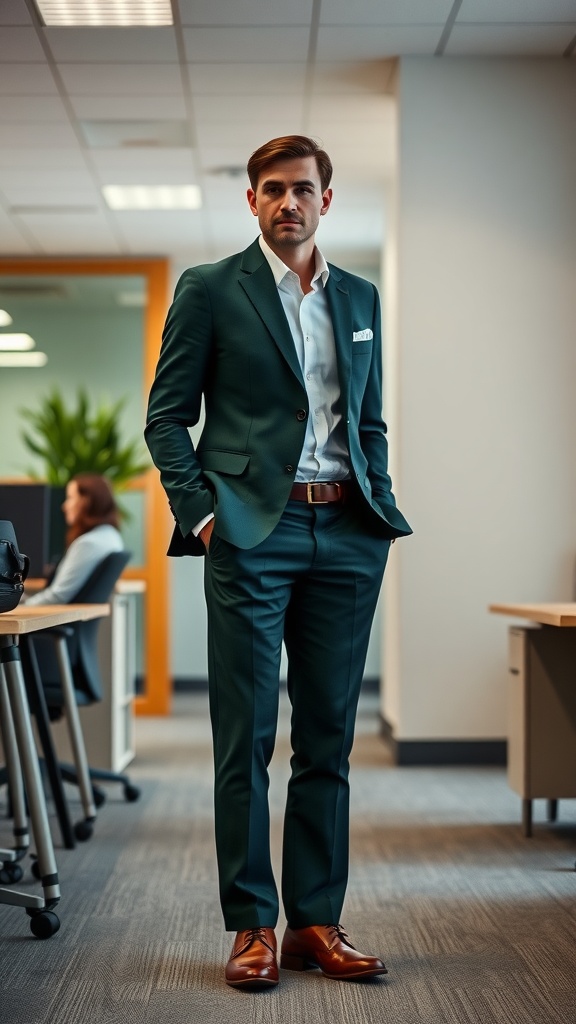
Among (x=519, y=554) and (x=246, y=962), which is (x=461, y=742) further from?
(x=246, y=962)

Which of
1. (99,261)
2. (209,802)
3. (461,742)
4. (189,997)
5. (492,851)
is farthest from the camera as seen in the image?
(99,261)

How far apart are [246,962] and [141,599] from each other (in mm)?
5270

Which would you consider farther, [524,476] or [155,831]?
[524,476]

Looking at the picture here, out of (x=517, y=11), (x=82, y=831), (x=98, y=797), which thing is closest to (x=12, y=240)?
(x=517, y=11)

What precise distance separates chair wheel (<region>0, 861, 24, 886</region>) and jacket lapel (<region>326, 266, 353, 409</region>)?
4.66 feet

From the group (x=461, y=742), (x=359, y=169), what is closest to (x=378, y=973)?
(x=461, y=742)

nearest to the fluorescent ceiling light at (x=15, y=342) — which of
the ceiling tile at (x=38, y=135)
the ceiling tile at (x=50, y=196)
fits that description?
the ceiling tile at (x=50, y=196)

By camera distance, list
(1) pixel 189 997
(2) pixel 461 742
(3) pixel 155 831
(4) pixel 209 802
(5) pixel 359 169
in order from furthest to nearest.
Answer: (5) pixel 359 169 → (2) pixel 461 742 → (4) pixel 209 802 → (3) pixel 155 831 → (1) pixel 189 997

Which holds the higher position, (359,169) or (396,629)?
(359,169)

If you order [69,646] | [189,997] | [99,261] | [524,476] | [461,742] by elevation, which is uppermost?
[99,261]

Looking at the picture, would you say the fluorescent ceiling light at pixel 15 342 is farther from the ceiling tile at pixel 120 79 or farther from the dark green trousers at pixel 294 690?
the dark green trousers at pixel 294 690

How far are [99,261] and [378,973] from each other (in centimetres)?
584

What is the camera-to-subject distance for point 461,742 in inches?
179

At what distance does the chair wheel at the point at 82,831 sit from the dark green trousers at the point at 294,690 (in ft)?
4.32
